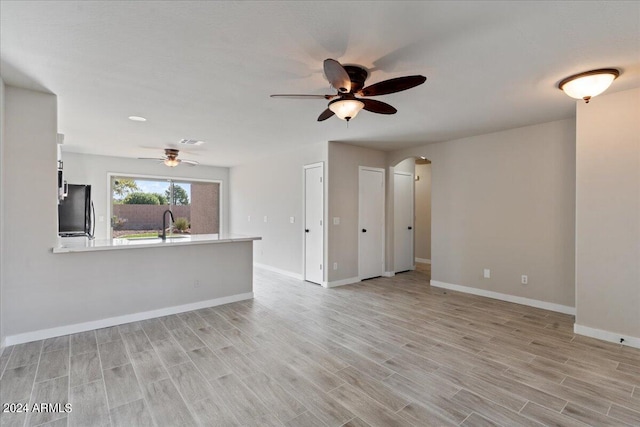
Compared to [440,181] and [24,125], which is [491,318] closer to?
[440,181]

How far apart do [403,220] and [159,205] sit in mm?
5889

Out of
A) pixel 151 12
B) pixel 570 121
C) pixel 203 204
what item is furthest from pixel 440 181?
pixel 203 204

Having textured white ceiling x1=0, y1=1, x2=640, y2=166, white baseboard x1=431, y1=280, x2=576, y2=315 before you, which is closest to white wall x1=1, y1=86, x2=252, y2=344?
textured white ceiling x1=0, y1=1, x2=640, y2=166

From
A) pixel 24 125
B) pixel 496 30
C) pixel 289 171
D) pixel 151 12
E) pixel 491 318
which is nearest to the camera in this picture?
pixel 151 12

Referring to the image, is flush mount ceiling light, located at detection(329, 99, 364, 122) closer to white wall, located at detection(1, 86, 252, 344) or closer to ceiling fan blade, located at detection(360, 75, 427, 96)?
ceiling fan blade, located at detection(360, 75, 427, 96)

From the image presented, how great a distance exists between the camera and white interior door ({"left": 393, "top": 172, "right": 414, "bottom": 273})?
249 inches

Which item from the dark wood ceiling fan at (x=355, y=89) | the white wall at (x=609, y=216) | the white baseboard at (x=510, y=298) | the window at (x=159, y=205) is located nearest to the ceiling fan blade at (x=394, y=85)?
the dark wood ceiling fan at (x=355, y=89)

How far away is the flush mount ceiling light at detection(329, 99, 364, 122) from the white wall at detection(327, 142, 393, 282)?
2.59 metres

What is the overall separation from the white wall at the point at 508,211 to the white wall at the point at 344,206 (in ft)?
4.24

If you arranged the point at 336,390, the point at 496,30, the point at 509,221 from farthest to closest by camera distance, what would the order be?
Result: the point at 509,221 → the point at 336,390 → the point at 496,30

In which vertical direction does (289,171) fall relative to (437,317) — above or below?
above

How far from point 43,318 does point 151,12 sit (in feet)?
10.4

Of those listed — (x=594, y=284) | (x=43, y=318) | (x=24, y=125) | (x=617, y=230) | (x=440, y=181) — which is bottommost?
(x=43, y=318)

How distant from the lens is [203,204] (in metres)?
8.27
